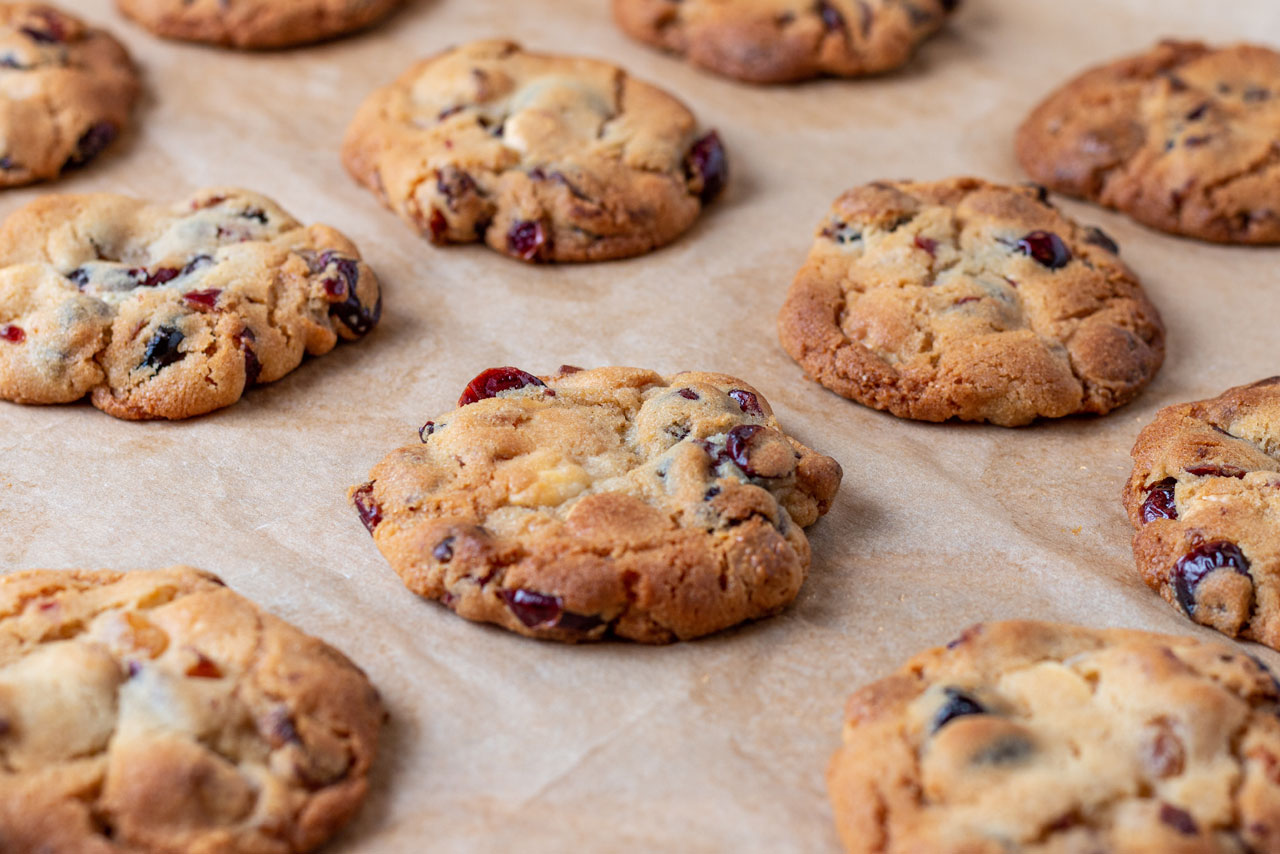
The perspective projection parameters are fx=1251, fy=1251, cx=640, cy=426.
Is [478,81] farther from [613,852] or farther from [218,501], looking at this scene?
[613,852]

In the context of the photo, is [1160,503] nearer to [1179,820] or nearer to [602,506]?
[1179,820]

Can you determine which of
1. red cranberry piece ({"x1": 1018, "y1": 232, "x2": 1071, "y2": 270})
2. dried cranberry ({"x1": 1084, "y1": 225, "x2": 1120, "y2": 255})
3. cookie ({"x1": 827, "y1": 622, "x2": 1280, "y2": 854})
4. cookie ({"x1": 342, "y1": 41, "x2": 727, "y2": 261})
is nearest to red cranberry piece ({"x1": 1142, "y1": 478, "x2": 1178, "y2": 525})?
cookie ({"x1": 827, "y1": 622, "x2": 1280, "y2": 854})

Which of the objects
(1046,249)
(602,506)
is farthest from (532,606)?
(1046,249)

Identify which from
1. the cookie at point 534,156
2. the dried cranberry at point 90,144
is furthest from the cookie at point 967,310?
the dried cranberry at point 90,144

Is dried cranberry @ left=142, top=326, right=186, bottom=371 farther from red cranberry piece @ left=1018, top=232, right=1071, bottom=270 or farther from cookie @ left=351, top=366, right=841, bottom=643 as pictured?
red cranberry piece @ left=1018, top=232, right=1071, bottom=270

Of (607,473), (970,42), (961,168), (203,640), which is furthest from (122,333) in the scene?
(970,42)

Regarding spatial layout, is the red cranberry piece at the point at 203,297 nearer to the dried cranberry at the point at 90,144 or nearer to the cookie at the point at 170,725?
the cookie at the point at 170,725

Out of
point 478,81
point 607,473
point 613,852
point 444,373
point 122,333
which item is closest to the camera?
point 613,852
